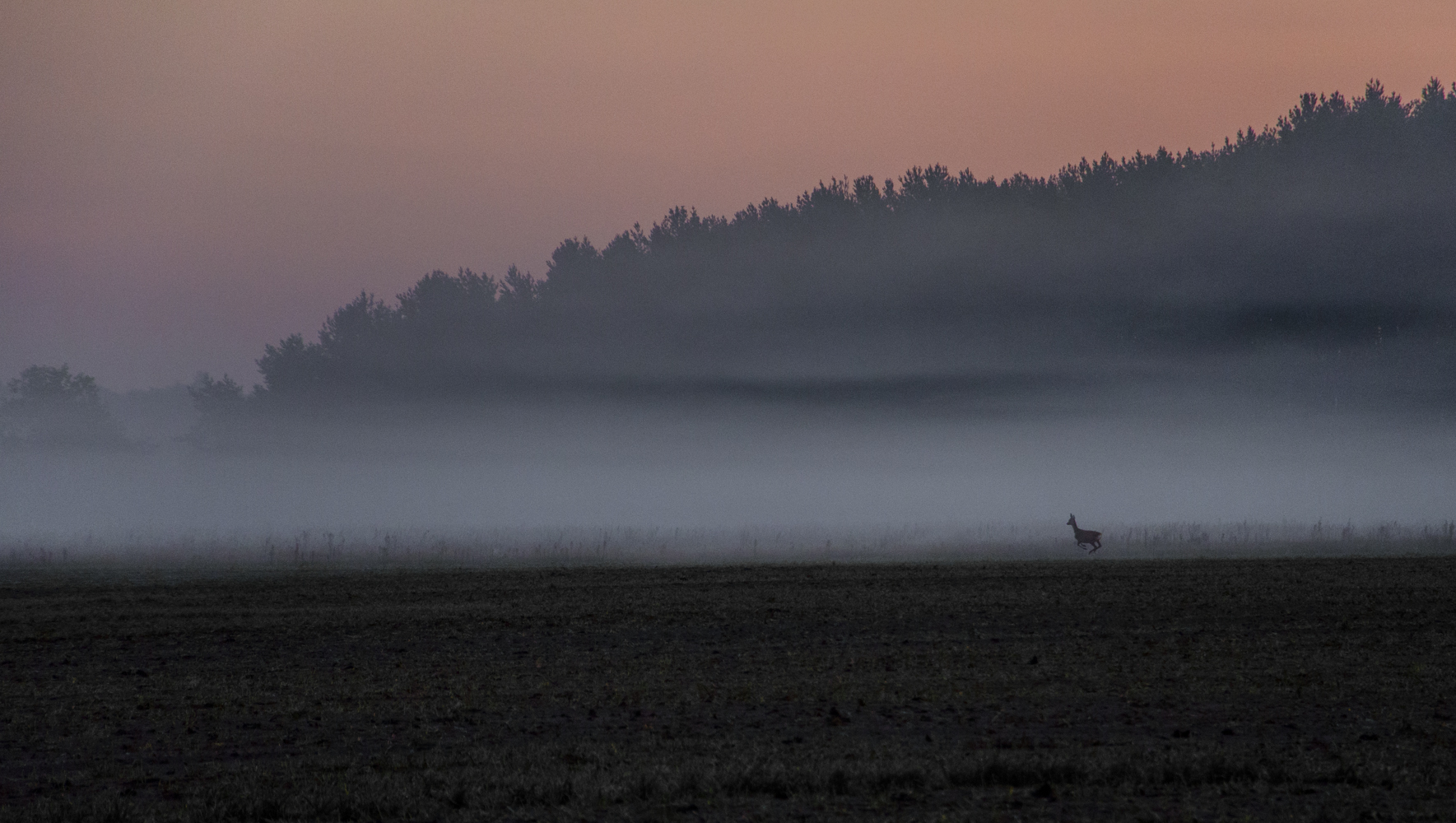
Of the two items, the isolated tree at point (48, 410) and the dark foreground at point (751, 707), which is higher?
the isolated tree at point (48, 410)

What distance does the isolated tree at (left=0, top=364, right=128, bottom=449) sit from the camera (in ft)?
466

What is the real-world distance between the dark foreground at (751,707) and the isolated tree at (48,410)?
128 metres

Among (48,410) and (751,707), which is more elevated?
(48,410)

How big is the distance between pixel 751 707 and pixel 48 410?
151262 mm

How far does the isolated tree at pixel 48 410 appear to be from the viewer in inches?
5595

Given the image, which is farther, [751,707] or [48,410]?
[48,410]

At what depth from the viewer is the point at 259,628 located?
90.9 ft

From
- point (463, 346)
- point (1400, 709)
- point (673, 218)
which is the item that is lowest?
point (1400, 709)

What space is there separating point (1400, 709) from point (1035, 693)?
479 centimetres

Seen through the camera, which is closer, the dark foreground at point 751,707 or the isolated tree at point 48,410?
the dark foreground at point 751,707

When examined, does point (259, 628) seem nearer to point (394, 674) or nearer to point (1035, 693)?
point (394, 674)

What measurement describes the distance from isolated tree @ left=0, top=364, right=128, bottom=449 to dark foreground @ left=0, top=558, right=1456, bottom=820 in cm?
12756

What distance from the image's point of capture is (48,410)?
143000 millimetres

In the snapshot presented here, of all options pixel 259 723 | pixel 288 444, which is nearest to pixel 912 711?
pixel 259 723
